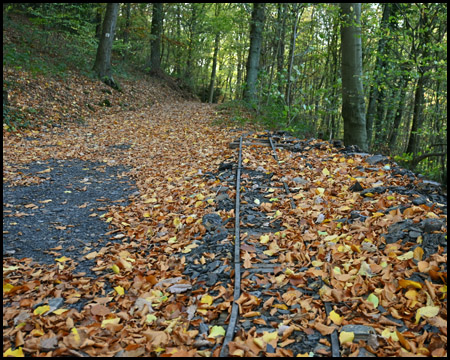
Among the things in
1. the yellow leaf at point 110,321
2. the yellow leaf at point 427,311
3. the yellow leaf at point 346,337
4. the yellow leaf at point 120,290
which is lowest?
the yellow leaf at point 110,321

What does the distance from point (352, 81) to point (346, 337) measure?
6917 millimetres

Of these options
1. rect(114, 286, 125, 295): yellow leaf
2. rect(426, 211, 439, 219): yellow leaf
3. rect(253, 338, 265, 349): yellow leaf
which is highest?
rect(426, 211, 439, 219): yellow leaf

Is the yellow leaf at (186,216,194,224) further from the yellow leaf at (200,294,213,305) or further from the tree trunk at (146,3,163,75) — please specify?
the tree trunk at (146,3,163,75)

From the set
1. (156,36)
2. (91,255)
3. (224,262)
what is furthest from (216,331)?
(156,36)

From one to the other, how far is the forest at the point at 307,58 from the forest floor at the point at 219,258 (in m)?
1.86

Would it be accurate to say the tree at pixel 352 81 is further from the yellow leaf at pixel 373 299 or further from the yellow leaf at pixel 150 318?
the yellow leaf at pixel 150 318

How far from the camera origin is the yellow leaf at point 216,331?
276cm

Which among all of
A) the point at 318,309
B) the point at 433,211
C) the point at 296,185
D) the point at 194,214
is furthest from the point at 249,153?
the point at 318,309

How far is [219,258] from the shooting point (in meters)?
3.99

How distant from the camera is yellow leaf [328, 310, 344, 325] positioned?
2780 millimetres

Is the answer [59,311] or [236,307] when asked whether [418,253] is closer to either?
[236,307]

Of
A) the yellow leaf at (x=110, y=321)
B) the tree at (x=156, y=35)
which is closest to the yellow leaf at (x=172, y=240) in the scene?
the yellow leaf at (x=110, y=321)

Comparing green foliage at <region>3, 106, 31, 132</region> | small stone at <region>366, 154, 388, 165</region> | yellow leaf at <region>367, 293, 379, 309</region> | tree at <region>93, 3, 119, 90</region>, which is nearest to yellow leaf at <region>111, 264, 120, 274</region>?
yellow leaf at <region>367, 293, 379, 309</region>

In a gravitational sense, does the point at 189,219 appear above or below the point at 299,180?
below
